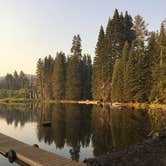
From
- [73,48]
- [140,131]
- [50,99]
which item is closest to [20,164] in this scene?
[140,131]

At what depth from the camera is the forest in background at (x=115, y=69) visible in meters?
55.2

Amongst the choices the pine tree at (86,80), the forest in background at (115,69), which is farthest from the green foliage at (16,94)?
the pine tree at (86,80)

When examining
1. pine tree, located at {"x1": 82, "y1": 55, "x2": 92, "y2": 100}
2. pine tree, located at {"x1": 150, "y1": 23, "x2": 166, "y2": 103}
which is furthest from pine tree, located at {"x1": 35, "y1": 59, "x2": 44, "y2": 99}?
pine tree, located at {"x1": 150, "y1": 23, "x2": 166, "y2": 103}

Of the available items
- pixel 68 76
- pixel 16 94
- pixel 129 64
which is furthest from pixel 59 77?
pixel 129 64

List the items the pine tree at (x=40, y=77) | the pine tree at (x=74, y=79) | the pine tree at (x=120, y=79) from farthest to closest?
the pine tree at (x=40, y=77) → the pine tree at (x=74, y=79) → the pine tree at (x=120, y=79)

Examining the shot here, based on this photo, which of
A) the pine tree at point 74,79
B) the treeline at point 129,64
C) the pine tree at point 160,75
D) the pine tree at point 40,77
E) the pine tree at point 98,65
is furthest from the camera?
the pine tree at point 40,77

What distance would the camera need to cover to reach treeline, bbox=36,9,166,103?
5519 centimetres

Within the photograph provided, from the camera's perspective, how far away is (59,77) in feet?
304

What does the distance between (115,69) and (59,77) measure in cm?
3205

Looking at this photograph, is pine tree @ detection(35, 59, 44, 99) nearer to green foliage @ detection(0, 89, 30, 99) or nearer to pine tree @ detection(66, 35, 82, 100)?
green foliage @ detection(0, 89, 30, 99)

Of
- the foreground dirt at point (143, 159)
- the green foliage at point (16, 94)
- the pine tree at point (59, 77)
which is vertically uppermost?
the pine tree at point (59, 77)

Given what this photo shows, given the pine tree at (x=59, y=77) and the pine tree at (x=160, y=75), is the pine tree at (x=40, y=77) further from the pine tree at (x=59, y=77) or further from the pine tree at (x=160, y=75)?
the pine tree at (x=160, y=75)

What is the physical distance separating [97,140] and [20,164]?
8.89 meters

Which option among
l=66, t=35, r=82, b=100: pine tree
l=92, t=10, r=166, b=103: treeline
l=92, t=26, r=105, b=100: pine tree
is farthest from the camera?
l=66, t=35, r=82, b=100: pine tree
